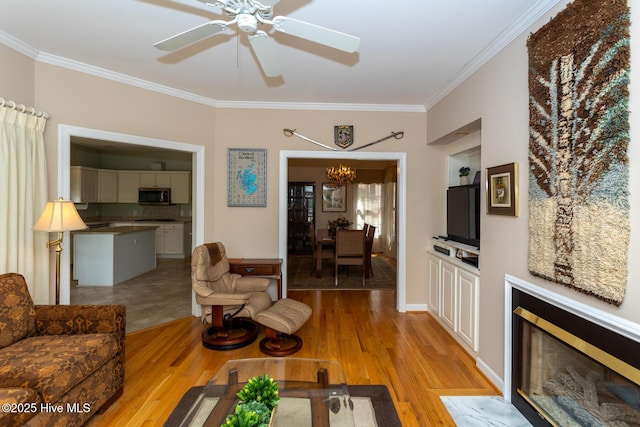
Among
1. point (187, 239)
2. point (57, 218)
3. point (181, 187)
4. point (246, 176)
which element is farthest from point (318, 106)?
point (187, 239)

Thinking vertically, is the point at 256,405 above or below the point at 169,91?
below

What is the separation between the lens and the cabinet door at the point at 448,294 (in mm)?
3145

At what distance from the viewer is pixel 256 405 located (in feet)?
4.39

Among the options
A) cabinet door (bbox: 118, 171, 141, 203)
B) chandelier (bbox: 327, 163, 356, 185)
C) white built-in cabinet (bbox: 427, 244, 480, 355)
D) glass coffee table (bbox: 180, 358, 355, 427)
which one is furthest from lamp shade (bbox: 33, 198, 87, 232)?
cabinet door (bbox: 118, 171, 141, 203)

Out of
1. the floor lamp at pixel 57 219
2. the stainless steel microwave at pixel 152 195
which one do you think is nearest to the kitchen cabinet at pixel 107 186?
the stainless steel microwave at pixel 152 195

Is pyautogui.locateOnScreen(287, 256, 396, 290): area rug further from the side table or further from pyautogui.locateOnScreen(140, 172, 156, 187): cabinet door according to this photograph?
pyautogui.locateOnScreen(140, 172, 156, 187): cabinet door

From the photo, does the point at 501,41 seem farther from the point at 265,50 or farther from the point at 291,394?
the point at 291,394

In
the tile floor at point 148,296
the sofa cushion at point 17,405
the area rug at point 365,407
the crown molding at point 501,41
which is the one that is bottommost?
the area rug at point 365,407

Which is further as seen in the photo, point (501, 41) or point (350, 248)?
point (350, 248)

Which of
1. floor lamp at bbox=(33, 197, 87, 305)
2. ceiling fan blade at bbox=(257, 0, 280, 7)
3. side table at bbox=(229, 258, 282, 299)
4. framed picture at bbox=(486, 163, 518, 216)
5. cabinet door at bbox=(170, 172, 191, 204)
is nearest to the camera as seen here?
ceiling fan blade at bbox=(257, 0, 280, 7)

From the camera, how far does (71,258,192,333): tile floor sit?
3703 millimetres

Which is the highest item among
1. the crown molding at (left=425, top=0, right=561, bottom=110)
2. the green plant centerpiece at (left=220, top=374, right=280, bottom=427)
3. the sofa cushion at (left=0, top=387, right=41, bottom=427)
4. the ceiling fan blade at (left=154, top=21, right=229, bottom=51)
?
the crown molding at (left=425, top=0, right=561, bottom=110)

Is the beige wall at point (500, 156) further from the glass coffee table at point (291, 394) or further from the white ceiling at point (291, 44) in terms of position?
the glass coffee table at point (291, 394)

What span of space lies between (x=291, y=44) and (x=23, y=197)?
251 cm
